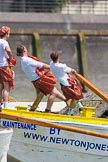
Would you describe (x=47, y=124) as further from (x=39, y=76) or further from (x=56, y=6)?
(x=56, y=6)

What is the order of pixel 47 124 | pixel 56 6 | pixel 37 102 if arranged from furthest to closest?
pixel 56 6, pixel 37 102, pixel 47 124

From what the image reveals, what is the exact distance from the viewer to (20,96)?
22844 mm

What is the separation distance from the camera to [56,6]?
104 ft

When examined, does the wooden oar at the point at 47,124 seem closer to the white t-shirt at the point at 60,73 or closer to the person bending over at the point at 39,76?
the person bending over at the point at 39,76

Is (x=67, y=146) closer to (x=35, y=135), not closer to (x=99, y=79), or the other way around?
(x=35, y=135)

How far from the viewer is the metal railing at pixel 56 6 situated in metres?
30.6

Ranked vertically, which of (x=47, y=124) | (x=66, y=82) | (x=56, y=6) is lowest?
(x=47, y=124)

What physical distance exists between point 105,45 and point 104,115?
10668 millimetres

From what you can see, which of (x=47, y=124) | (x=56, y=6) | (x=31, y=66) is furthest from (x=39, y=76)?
(x=56, y=6)

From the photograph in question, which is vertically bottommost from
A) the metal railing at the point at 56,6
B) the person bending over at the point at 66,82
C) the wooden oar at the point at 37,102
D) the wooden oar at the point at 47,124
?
the wooden oar at the point at 47,124

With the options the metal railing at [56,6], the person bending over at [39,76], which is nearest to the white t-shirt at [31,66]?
the person bending over at [39,76]

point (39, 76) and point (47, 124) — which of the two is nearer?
point (47, 124)

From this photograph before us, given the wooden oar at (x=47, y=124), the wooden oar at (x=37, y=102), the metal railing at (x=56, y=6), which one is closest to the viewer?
the wooden oar at (x=47, y=124)

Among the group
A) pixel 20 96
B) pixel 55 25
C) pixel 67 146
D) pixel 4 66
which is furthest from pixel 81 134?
pixel 55 25
